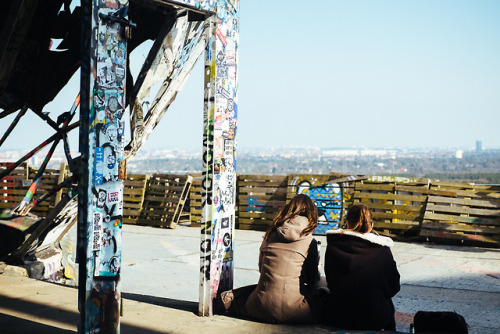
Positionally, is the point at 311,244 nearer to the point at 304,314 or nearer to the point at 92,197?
the point at 304,314

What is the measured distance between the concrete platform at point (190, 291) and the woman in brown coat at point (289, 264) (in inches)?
7.0

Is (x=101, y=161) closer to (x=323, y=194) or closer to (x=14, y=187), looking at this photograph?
(x=323, y=194)

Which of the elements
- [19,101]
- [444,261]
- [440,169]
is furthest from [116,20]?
[440,169]

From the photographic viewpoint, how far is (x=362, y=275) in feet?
17.1

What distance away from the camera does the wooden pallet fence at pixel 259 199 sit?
15.8 m

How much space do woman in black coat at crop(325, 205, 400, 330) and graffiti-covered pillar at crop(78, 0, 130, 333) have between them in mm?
2140

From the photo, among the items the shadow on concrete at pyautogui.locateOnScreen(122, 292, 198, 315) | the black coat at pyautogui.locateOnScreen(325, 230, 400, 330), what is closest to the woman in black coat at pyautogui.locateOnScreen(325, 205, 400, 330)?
the black coat at pyautogui.locateOnScreen(325, 230, 400, 330)

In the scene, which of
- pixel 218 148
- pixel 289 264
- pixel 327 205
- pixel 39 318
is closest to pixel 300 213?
pixel 289 264

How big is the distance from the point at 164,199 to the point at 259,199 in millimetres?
Result: 2996

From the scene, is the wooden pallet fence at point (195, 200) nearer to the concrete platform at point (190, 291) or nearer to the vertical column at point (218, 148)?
the concrete platform at point (190, 291)

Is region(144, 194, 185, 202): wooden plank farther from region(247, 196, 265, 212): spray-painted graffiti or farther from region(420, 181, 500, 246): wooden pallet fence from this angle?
region(420, 181, 500, 246): wooden pallet fence

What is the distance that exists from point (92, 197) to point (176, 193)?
1183 centimetres

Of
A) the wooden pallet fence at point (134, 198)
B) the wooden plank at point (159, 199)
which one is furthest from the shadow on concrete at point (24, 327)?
the wooden pallet fence at point (134, 198)

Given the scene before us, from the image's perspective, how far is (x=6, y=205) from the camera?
64.1 ft
